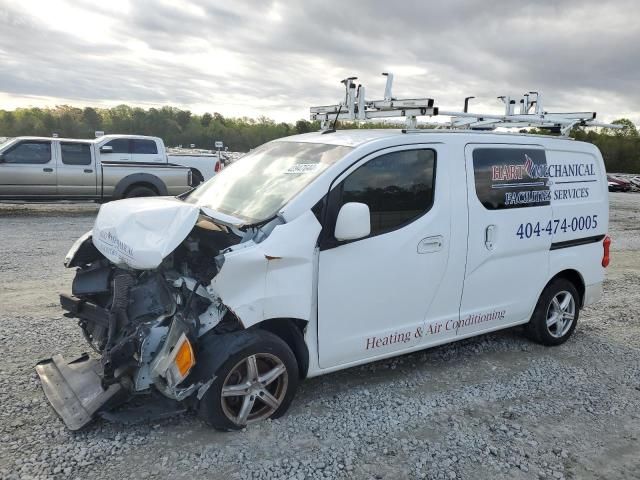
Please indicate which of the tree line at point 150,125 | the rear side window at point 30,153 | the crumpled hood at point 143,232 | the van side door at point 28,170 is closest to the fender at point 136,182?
the van side door at point 28,170

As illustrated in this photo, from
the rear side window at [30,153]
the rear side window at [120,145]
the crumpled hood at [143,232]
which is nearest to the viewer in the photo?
the crumpled hood at [143,232]

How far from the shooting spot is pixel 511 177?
14.4 ft

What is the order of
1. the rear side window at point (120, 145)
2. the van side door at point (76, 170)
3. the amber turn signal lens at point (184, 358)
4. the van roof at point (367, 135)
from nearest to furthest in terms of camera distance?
1. the amber turn signal lens at point (184, 358)
2. the van roof at point (367, 135)
3. the van side door at point (76, 170)
4. the rear side window at point (120, 145)

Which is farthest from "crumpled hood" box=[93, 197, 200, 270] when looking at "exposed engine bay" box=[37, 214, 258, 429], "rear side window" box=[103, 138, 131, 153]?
"rear side window" box=[103, 138, 131, 153]

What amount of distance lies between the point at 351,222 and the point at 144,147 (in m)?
11.7

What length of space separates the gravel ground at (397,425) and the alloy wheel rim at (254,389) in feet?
0.39

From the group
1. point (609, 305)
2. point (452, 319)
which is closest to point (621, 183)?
point (609, 305)

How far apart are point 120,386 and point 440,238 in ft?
7.77

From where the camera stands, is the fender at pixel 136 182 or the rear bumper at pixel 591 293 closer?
the rear bumper at pixel 591 293

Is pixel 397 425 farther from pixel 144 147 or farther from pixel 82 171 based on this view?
pixel 144 147

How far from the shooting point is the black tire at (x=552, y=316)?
4883mm

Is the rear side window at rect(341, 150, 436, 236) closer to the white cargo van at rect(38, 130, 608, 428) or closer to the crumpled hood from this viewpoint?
the white cargo van at rect(38, 130, 608, 428)

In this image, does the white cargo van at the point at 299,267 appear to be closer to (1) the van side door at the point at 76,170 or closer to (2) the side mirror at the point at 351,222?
(2) the side mirror at the point at 351,222

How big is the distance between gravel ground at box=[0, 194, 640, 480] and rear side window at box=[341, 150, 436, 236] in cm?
128
